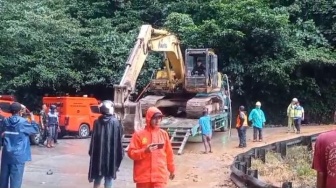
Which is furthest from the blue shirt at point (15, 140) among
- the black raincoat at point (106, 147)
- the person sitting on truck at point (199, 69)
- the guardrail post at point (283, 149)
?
the person sitting on truck at point (199, 69)

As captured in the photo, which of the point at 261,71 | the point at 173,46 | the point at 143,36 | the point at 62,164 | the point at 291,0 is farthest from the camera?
the point at 291,0

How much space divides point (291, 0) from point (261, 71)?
5.77 meters

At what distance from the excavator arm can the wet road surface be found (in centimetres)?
139

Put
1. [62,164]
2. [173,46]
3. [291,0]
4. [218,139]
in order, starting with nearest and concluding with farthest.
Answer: [62,164]
[173,46]
[218,139]
[291,0]

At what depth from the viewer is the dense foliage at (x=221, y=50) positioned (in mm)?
31484

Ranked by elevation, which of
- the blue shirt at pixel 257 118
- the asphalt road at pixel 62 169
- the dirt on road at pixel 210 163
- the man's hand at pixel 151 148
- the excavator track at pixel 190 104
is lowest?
the dirt on road at pixel 210 163

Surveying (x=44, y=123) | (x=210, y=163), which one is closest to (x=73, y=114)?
(x=44, y=123)

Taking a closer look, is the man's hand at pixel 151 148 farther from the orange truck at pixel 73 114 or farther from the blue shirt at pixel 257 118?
the orange truck at pixel 73 114

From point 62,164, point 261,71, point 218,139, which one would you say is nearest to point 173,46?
point 218,139

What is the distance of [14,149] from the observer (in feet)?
32.0

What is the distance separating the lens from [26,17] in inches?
1277

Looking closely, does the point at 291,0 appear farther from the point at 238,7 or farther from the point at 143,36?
the point at 143,36

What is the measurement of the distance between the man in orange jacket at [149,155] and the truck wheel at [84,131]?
19719mm

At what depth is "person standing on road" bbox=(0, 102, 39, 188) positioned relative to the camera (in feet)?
32.0
